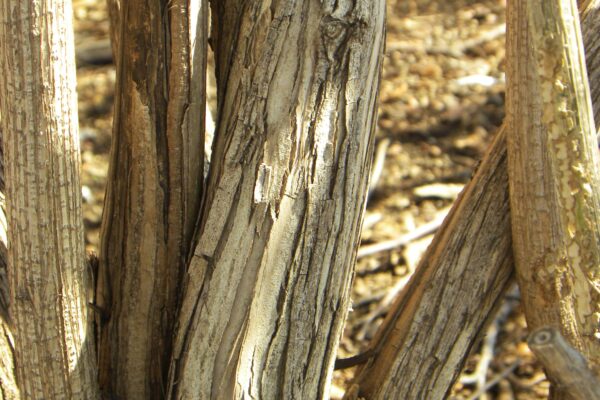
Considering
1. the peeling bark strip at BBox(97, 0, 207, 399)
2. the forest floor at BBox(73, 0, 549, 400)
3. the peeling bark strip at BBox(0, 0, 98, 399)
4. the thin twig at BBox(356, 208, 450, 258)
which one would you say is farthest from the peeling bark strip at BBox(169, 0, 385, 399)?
the thin twig at BBox(356, 208, 450, 258)

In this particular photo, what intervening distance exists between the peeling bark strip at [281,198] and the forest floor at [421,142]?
1.54m

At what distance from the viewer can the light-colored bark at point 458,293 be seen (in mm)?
2080

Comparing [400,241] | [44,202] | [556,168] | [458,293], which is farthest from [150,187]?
[400,241]

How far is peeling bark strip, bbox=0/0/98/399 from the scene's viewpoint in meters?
1.66

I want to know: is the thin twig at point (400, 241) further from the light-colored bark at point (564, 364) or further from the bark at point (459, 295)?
the light-colored bark at point (564, 364)

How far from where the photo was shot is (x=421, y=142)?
14.2 ft

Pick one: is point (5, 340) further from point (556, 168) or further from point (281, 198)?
point (556, 168)

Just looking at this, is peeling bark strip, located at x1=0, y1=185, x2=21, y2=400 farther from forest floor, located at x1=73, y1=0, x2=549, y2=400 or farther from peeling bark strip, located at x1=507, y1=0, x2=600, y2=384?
forest floor, located at x1=73, y1=0, x2=549, y2=400

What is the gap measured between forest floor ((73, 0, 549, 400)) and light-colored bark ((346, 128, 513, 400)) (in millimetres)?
1293

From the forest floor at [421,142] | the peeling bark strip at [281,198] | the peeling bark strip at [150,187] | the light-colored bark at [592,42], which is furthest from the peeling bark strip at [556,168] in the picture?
the forest floor at [421,142]

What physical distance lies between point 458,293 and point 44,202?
997 mm

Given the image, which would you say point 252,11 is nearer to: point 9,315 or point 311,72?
point 311,72

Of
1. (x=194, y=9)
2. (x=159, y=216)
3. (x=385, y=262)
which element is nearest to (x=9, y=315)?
(x=159, y=216)

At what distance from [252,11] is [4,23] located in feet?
1.73
